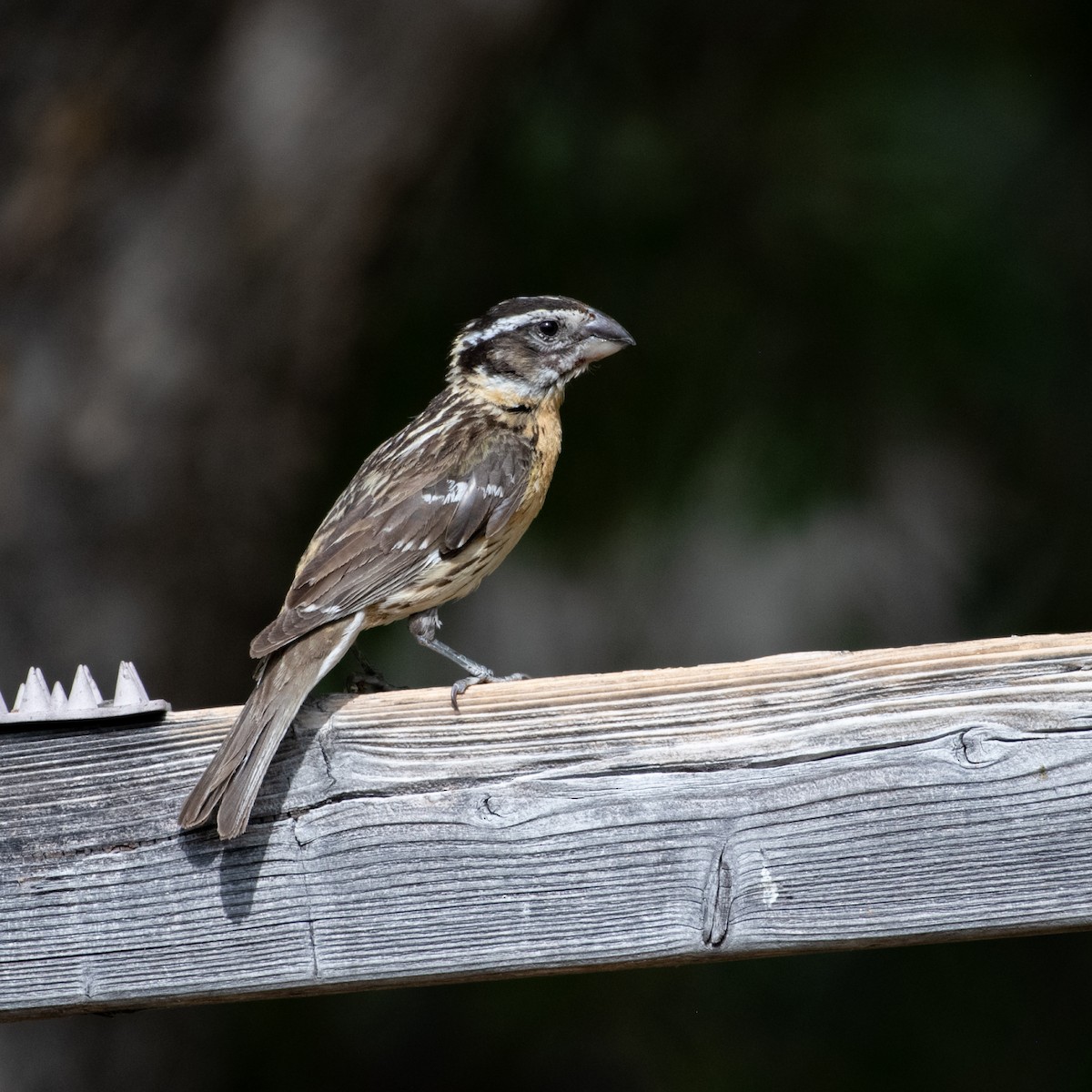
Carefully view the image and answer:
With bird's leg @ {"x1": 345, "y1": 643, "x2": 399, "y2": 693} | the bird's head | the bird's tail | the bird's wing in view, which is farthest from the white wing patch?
the bird's tail

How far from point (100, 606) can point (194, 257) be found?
1.25 m

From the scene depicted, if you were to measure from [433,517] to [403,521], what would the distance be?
0.09 metres

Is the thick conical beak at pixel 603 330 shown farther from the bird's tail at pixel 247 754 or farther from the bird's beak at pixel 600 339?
the bird's tail at pixel 247 754

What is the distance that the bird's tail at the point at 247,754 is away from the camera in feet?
7.91

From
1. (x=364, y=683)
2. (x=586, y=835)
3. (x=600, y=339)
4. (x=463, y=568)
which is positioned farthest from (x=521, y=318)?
(x=586, y=835)

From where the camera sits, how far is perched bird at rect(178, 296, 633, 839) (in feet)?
8.80

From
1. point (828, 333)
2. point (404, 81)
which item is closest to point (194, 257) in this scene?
point (404, 81)

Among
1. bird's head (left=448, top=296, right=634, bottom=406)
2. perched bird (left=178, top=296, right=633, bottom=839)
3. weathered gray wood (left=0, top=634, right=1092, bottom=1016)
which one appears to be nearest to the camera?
weathered gray wood (left=0, top=634, right=1092, bottom=1016)

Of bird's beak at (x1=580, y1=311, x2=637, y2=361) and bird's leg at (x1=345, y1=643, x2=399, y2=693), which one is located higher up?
bird's beak at (x1=580, y1=311, x2=637, y2=361)

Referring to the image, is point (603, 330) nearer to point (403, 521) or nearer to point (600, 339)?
point (600, 339)

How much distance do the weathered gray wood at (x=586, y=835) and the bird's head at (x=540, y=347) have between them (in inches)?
80.1

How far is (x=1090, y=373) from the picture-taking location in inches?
261

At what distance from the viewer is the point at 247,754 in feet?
8.08

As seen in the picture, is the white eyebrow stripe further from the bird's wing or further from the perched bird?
the bird's wing
